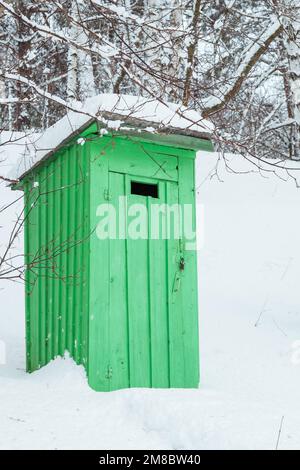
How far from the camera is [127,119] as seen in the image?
3.65 m

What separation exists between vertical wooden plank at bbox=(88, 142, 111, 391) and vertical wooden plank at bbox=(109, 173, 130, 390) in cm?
4

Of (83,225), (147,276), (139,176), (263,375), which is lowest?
(263,375)

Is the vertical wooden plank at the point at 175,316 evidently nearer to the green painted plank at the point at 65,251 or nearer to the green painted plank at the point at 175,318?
the green painted plank at the point at 175,318

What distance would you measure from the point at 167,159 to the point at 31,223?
1.46 m

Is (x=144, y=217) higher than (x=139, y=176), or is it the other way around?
(x=139, y=176)

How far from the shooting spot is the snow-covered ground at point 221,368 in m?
2.88

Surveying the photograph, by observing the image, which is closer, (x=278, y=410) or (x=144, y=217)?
(x=278, y=410)

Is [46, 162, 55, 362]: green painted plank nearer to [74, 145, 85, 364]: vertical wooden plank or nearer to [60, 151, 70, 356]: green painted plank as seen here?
[60, 151, 70, 356]: green painted plank

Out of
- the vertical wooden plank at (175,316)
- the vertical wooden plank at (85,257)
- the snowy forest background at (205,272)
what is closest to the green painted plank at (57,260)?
the snowy forest background at (205,272)

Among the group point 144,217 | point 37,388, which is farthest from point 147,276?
point 37,388

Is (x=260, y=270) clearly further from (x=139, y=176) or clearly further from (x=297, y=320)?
(x=139, y=176)

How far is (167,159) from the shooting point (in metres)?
4.20

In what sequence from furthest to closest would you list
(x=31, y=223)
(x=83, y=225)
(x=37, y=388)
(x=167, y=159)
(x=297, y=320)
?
(x=297, y=320), (x=31, y=223), (x=167, y=159), (x=83, y=225), (x=37, y=388)

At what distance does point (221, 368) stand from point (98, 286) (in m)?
2.23
